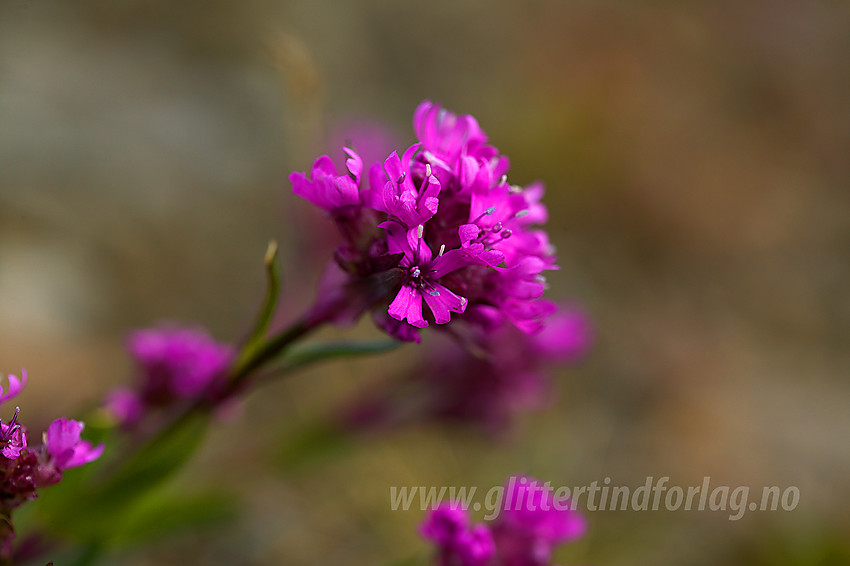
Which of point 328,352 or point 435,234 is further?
point 328,352

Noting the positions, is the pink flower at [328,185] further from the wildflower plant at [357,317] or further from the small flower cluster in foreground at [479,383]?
the small flower cluster in foreground at [479,383]

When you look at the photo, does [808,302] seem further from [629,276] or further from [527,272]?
[527,272]

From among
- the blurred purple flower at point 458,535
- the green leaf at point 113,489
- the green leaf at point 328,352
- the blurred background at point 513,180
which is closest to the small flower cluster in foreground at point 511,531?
the blurred purple flower at point 458,535

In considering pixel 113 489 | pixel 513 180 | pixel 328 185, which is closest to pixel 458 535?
pixel 328 185

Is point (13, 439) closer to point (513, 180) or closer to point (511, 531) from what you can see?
point (511, 531)

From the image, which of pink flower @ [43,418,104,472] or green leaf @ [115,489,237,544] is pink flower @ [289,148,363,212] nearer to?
pink flower @ [43,418,104,472]

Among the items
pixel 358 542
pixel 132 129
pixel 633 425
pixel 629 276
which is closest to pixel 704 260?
pixel 629 276
